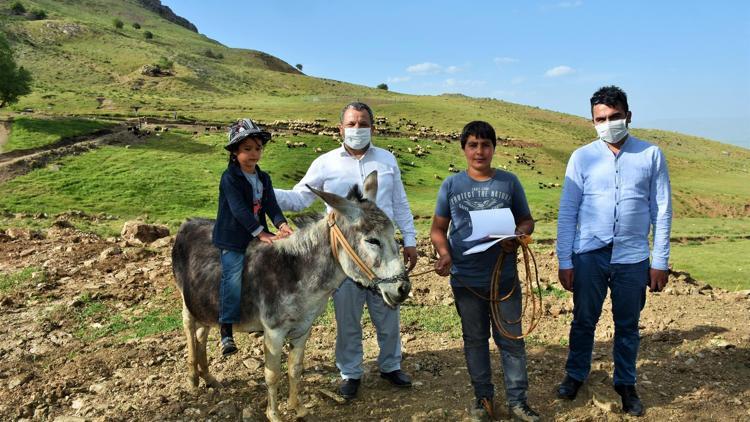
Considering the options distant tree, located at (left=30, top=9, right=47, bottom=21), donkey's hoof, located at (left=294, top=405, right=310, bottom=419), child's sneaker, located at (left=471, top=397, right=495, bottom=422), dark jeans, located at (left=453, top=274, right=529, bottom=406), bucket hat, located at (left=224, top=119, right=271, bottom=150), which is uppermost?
distant tree, located at (left=30, top=9, right=47, bottom=21)

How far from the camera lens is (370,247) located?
3.89 metres

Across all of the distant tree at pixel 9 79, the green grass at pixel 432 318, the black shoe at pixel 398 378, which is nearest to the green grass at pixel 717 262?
the green grass at pixel 432 318

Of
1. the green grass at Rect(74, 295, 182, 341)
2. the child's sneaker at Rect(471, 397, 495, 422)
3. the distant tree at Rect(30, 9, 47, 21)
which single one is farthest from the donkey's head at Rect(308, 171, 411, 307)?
the distant tree at Rect(30, 9, 47, 21)

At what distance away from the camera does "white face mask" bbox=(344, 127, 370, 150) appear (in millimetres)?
5094

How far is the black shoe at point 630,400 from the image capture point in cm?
486

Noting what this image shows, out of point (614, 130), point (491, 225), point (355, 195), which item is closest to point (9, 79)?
point (355, 195)

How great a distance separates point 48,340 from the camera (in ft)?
24.3

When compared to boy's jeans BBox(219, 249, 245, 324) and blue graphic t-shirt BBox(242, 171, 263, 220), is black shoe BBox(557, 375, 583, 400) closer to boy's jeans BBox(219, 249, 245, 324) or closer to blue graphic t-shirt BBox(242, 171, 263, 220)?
boy's jeans BBox(219, 249, 245, 324)

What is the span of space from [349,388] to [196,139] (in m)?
34.3

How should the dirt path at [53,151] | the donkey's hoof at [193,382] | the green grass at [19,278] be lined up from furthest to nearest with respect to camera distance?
the dirt path at [53,151] → the green grass at [19,278] → the donkey's hoof at [193,382]

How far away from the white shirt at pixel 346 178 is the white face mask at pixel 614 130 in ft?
7.20

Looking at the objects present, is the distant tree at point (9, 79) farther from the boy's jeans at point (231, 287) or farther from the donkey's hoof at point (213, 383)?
the boy's jeans at point (231, 287)

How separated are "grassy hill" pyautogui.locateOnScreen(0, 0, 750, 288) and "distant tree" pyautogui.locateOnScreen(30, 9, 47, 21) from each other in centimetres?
211

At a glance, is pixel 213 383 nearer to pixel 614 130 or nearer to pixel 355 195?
pixel 355 195
